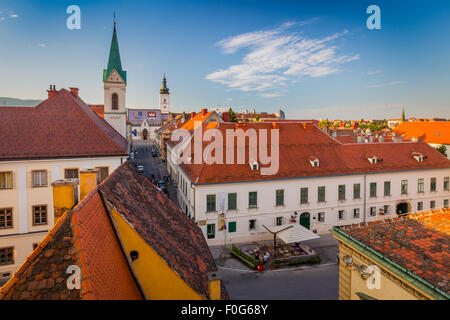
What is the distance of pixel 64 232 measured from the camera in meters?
6.96

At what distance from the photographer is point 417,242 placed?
9242mm

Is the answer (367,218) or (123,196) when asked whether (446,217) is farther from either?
(367,218)

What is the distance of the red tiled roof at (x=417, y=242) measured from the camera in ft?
25.2

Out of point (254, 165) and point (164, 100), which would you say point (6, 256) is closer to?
point (254, 165)

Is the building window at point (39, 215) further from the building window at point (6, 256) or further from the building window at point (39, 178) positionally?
the building window at point (6, 256)

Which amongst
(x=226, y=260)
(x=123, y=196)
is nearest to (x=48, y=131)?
(x=123, y=196)

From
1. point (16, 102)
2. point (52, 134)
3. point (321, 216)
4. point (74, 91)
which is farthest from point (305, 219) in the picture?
point (16, 102)

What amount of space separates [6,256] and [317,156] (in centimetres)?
2877

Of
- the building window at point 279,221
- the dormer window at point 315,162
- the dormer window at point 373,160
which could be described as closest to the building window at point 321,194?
the dormer window at point 315,162

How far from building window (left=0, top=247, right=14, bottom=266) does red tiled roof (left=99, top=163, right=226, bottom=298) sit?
1355 cm

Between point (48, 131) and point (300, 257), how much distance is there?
74.0ft

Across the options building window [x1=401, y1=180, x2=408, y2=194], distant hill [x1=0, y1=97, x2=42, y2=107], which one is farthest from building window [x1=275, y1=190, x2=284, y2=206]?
distant hill [x1=0, y1=97, x2=42, y2=107]

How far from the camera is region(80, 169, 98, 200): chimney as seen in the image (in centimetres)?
1059

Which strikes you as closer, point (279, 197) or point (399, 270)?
point (399, 270)
